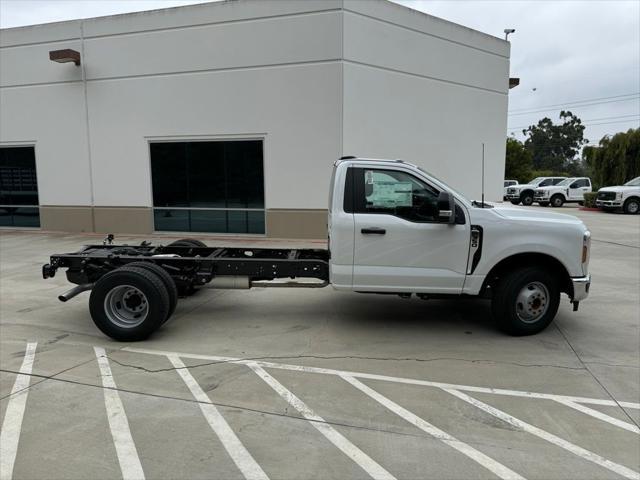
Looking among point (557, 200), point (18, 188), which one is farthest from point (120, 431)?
point (557, 200)

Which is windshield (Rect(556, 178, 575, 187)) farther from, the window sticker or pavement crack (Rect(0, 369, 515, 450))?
pavement crack (Rect(0, 369, 515, 450))

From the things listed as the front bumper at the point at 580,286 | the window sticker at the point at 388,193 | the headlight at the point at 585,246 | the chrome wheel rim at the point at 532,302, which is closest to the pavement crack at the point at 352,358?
the chrome wheel rim at the point at 532,302

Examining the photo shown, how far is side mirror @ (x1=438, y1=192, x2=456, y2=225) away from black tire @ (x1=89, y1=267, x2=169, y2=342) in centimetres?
330

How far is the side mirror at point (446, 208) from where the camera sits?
5.35 meters

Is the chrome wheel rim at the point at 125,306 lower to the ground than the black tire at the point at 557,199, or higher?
lower

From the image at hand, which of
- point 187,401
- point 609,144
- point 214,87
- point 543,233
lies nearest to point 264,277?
point 187,401

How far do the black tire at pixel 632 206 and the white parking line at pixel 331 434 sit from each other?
1036 inches

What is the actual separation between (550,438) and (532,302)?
7.99ft

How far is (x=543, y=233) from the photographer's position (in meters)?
5.67

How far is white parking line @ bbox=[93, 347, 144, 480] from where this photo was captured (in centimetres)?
323

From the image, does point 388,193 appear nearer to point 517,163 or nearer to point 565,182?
point 565,182

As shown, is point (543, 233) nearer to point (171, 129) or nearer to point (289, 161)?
point (289, 161)

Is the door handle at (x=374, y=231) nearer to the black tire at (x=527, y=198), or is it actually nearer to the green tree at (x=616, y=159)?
the black tire at (x=527, y=198)

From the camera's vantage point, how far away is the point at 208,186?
14227 millimetres
